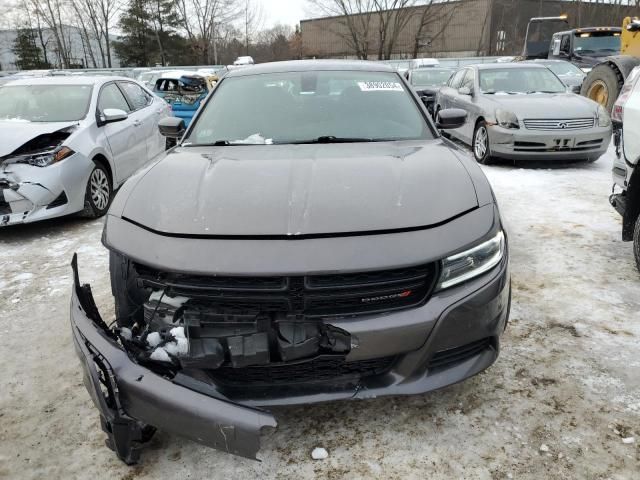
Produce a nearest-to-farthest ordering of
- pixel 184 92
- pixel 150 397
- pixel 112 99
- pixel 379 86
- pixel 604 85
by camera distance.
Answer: pixel 150 397, pixel 379 86, pixel 112 99, pixel 604 85, pixel 184 92

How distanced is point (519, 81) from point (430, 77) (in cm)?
688

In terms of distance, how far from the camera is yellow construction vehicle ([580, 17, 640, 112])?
344 inches

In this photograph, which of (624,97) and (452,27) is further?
(452,27)

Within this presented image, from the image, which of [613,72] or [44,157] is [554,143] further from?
[44,157]

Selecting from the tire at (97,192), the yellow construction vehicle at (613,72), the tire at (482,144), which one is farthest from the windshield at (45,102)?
the yellow construction vehicle at (613,72)

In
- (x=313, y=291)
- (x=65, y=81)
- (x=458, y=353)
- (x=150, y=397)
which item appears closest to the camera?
(x=150, y=397)

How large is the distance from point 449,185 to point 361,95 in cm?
144

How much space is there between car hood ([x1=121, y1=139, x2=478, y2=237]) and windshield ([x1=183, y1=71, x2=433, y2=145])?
0.38 meters

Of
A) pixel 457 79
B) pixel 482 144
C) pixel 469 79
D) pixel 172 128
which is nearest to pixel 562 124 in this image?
pixel 482 144

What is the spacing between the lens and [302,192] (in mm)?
2193

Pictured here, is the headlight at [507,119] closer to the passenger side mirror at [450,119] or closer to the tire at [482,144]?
the tire at [482,144]

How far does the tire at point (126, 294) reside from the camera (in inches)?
85.0

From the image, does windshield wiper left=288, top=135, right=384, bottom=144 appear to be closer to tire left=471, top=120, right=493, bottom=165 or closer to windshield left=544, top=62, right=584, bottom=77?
tire left=471, top=120, right=493, bottom=165

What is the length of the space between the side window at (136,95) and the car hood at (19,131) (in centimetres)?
154
